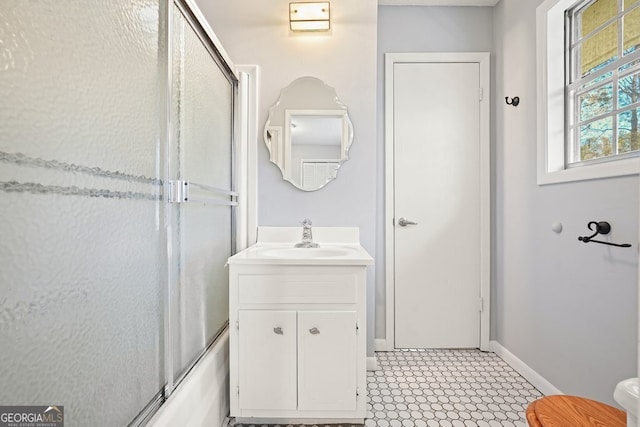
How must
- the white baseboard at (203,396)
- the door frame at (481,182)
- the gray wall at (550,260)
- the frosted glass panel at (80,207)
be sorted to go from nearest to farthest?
the frosted glass panel at (80,207) < the white baseboard at (203,396) < the gray wall at (550,260) < the door frame at (481,182)

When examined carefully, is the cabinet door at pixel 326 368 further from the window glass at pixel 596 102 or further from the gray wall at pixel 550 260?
the window glass at pixel 596 102

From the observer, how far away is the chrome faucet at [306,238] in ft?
6.20

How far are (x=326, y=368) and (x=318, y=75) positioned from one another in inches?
64.8

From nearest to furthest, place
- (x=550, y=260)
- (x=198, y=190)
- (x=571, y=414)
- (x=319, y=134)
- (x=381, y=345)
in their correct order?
(x=571, y=414), (x=198, y=190), (x=550, y=260), (x=319, y=134), (x=381, y=345)

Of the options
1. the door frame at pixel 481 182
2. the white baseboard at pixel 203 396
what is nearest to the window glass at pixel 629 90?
the door frame at pixel 481 182

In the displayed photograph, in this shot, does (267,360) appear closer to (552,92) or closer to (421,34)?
(552,92)

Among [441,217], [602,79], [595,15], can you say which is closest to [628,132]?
[602,79]

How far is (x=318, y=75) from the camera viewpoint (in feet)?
6.66

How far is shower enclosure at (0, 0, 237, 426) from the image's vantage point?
1.91 ft

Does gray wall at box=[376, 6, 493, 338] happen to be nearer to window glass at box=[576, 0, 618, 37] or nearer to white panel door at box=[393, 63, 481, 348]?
white panel door at box=[393, 63, 481, 348]

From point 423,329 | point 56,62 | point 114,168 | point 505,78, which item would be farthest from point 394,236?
point 56,62

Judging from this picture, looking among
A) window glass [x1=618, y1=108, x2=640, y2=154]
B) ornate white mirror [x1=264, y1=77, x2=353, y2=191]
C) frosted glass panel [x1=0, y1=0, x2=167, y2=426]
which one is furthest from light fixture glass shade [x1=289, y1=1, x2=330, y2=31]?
window glass [x1=618, y1=108, x2=640, y2=154]

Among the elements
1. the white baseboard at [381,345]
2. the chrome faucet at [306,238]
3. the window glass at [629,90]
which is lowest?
the white baseboard at [381,345]

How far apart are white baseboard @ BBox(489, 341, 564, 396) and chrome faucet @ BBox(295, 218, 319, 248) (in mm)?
1420
